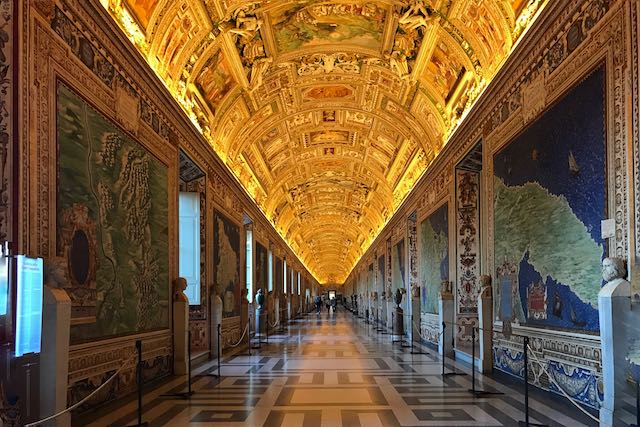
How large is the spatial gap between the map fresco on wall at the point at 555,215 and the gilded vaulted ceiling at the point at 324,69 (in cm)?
268

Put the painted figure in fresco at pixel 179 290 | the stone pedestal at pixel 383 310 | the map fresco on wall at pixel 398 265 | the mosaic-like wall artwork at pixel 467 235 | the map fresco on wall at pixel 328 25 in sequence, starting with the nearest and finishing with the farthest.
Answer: the painted figure in fresco at pixel 179 290 → the map fresco on wall at pixel 328 25 → the mosaic-like wall artwork at pixel 467 235 → the map fresco on wall at pixel 398 265 → the stone pedestal at pixel 383 310

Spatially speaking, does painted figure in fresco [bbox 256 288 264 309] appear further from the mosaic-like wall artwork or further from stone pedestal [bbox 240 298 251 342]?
the mosaic-like wall artwork

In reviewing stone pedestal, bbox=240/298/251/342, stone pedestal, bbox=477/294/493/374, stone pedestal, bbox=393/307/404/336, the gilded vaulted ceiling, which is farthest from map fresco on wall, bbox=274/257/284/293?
stone pedestal, bbox=477/294/493/374

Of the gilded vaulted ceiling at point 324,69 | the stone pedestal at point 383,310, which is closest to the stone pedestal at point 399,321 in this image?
the gilded vaulted ceiling at point 324,69

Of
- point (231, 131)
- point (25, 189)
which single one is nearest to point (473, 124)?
point (231, 131)

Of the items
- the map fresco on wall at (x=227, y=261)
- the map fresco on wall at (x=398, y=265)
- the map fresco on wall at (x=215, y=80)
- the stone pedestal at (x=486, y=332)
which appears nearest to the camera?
the stone pedestal at (x=486, y=332)

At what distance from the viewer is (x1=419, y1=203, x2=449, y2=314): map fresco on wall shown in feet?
62.3

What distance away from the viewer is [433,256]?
20781 mm

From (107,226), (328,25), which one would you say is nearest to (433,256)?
(328,25)

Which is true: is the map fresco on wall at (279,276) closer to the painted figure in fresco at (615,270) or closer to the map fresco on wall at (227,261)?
the map fresco on wall at (227,261)

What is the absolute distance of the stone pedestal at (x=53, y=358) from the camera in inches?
276

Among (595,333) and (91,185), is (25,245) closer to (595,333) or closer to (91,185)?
(91,185)

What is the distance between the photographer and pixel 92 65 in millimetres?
9750

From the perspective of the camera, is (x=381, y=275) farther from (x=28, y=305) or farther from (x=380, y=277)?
(x=28, y=305)
